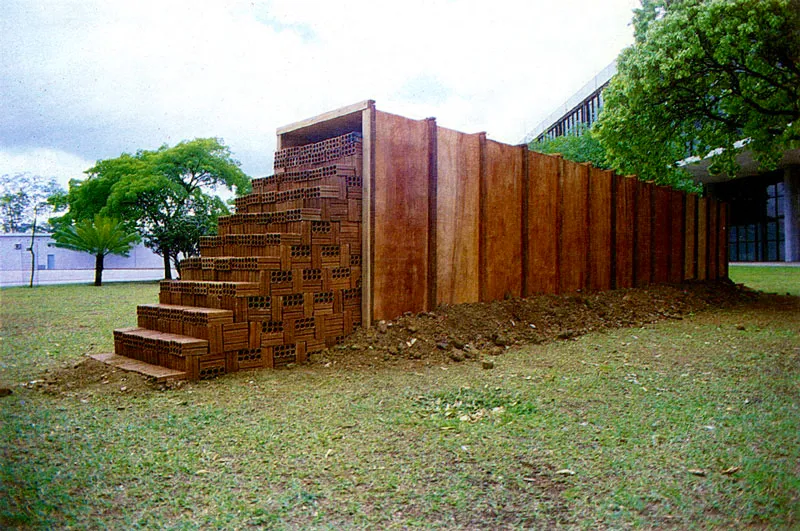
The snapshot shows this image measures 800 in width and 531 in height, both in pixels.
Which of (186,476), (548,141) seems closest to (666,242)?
(186,476)

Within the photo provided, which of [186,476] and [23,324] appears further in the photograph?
[23,324]

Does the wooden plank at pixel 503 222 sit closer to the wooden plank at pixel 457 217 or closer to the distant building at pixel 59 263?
the wooden plank at pixel 457 217

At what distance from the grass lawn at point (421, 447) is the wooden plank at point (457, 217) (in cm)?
183

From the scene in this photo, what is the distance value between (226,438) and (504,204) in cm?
565

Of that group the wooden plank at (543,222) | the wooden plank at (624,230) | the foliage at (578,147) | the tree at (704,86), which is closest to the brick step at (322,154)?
the wooden plank at (543,222)

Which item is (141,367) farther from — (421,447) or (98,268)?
(98,268)

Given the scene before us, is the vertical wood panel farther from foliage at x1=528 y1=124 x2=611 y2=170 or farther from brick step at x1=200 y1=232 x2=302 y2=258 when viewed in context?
foliage at x1=528 y1=124 x2=611 y2=170

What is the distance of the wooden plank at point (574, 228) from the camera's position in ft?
30.2

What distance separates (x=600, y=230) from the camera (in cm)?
1014

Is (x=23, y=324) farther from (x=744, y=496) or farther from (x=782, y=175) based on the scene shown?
(x=782, y=175)

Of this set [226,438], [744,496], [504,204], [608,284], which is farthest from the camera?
[608,284]

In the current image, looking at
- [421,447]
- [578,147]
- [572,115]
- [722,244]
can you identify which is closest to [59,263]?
[421,447]

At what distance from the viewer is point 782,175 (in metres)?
33.0

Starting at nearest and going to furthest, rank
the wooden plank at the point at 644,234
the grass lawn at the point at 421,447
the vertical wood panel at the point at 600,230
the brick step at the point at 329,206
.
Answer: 1. the grass lawn at the point at 421,447
2. the brick step at the point at 329,206
3. the vertical wood panel at the point at 600,230
4. the wooden plank at the point at 644,234
